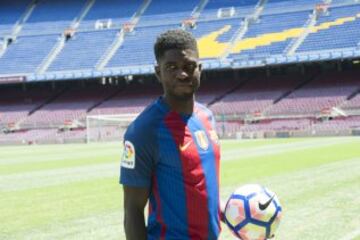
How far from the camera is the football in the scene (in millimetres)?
3418

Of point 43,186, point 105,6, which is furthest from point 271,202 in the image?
point 105,6

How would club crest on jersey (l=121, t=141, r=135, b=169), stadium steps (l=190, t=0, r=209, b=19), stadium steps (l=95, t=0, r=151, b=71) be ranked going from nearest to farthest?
club crest on jersey (l=121, t=141, r=135, b=169) < stadium steps (l=95, t=0, r=151, b=71) < stadium steps (l=190, t=0, r=209, b=19)

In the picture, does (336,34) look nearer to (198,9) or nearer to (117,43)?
(198,9)

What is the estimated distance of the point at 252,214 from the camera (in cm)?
344

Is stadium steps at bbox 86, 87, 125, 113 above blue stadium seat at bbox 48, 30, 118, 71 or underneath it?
underneath

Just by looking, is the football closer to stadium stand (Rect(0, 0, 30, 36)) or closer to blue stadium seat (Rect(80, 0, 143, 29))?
blue stadium seat (Rect(80, 0, 143, 29))

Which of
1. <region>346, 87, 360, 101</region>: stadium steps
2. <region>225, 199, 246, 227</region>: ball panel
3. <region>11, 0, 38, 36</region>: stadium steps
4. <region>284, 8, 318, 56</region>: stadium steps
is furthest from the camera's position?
<region>11, 0, 38, 36</region>: stadium steps

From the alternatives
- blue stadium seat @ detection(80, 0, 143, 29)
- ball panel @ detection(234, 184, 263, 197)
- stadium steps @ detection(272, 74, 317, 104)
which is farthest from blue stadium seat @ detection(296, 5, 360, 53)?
ball panel @ detection(234, 184, 263, 197)

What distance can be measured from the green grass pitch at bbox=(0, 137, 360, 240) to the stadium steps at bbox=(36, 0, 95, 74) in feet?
112

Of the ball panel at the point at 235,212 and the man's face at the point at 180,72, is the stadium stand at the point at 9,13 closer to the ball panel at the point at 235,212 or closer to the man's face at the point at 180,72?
the ball panel at the point at 235,212

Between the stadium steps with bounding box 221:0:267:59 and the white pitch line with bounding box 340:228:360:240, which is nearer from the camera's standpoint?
the white pitch line with bounding box 340:228:360:240

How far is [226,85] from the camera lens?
48.0 m

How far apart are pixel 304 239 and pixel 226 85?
41311 mm

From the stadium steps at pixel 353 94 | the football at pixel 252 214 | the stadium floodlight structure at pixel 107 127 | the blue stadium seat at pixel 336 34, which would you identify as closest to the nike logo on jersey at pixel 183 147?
the football at pixel 252 214
